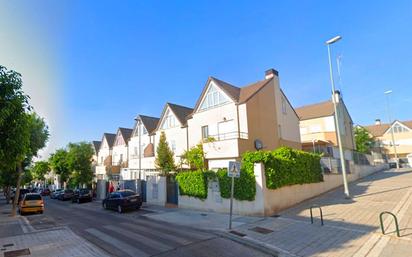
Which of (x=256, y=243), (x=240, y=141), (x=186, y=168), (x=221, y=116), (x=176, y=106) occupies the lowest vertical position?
(x=256, y=243)

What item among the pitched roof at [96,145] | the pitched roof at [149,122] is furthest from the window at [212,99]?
the pitched roof at [96,145]

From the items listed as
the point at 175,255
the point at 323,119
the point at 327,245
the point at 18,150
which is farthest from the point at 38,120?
the point at 323,119

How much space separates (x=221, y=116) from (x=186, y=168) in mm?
6761

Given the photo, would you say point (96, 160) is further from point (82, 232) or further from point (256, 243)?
point (256, 243)

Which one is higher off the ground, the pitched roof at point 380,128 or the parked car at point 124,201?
the pitched roof at point 380,128

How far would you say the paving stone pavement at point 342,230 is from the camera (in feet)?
28.9

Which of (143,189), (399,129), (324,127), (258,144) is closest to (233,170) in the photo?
(258,144)

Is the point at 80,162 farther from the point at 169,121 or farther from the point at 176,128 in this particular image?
the point at 176,128

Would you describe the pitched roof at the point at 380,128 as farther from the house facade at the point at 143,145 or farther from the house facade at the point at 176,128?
the house facade at the point at 143,145

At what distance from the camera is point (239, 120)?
23.9 m

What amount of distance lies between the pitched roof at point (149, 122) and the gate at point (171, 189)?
14.1 meters

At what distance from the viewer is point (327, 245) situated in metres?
9.43

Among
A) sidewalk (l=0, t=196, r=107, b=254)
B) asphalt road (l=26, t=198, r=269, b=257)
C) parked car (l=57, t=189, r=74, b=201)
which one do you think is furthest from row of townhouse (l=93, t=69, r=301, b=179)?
sidewalk (l=0, t=196, r=107, b=254)

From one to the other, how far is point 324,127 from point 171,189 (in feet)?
89.8
